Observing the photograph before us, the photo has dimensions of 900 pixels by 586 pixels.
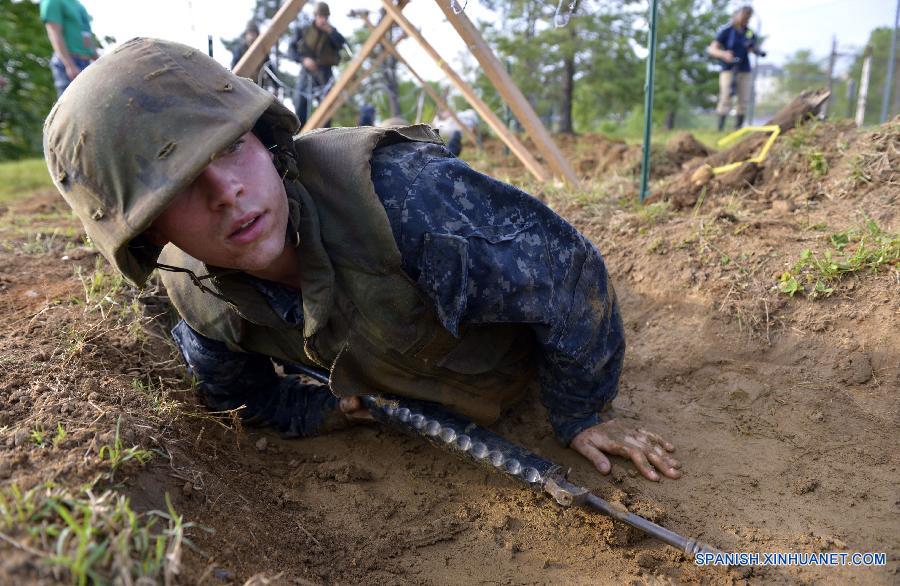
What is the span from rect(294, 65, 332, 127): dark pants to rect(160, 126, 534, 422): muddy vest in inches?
223

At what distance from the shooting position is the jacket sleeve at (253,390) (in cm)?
223

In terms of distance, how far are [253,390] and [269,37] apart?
98.7 inches

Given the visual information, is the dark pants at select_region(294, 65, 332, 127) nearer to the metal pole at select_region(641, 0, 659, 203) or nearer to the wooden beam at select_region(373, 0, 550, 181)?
the wooden beam at select_region(373, 0, 550, 181)

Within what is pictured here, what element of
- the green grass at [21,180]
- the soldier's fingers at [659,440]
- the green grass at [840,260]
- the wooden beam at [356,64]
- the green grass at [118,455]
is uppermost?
the wooden beam at [356,64]

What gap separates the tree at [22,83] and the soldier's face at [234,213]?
39.5ft

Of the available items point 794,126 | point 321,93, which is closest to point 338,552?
point 794,126

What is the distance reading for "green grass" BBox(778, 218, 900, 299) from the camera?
8.49ft

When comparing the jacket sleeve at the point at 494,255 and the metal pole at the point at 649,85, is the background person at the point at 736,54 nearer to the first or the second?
the metal pole at the point at 649,85

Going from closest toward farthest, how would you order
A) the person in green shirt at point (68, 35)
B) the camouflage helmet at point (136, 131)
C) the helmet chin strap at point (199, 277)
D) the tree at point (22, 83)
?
1. the camouflage helmet at point (136, 131)
2. the helmet chin strap at point (199, 277)
3. the person in green shirt at point (68, 35)
4. the tree at point (22, 83)

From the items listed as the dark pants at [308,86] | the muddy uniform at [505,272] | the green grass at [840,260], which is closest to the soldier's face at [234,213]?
the muddy uniform at [505,272]

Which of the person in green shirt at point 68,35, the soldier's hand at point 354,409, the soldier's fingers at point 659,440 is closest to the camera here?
the soldier's fingers at point 659,440

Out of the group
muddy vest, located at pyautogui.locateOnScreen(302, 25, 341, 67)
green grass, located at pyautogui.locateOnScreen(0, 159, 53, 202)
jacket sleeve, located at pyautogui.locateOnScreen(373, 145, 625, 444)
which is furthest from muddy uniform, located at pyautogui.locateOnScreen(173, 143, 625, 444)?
green grass, located at pyautogui.locateOnScreen(0, 159, 53, 202)

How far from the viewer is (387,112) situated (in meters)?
14.9

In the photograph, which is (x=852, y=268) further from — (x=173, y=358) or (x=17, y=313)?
(x=17, y=313)
